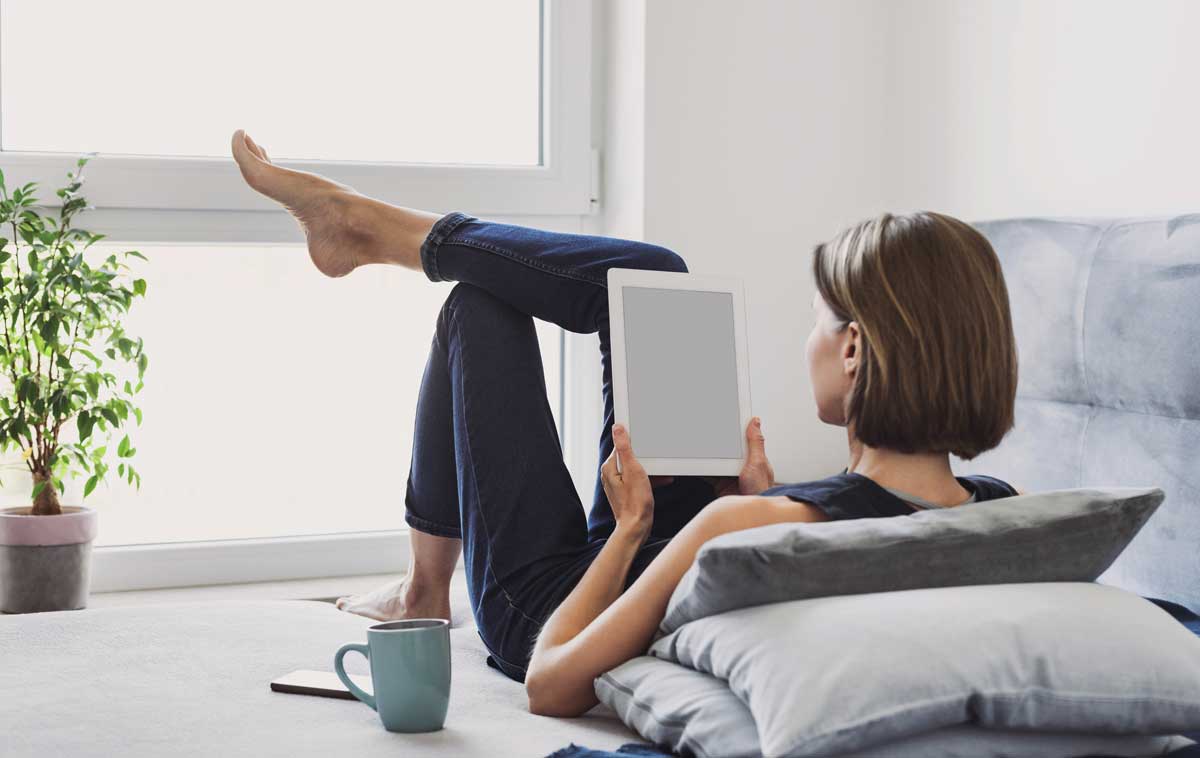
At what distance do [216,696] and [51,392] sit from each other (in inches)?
33.3

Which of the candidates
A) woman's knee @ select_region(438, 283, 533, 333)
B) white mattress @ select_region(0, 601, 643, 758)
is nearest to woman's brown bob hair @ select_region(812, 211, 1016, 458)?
white mattress @ select_region(0, 601, 643, 758)

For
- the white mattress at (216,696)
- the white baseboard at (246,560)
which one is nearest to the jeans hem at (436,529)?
the white mattress at (216,696)

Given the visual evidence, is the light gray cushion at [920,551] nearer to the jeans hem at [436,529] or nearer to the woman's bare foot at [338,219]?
the jeans hem at [436,529]

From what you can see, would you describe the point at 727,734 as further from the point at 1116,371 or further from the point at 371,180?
the point at 371,180

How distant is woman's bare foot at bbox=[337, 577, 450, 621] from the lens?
5.59ft

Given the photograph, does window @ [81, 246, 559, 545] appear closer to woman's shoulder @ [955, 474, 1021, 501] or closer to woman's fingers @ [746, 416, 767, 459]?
woman's fingers @ [746, 416, 767, 459]

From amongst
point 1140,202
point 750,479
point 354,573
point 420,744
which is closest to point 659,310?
point 750,479

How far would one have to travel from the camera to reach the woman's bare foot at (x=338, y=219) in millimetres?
1657

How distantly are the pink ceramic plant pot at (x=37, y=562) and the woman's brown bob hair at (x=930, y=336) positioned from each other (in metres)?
1.34

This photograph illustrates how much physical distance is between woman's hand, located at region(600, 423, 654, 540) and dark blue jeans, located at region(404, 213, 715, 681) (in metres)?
0.08

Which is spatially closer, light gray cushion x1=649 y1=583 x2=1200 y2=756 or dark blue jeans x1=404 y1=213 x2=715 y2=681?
light gray cushion x1=649 y1=583 x2=1200 y2=756

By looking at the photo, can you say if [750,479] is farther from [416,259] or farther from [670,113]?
[670,113]

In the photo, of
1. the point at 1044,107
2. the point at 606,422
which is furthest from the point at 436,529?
the point at 1044,107

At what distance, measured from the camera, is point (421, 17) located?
2.34m
